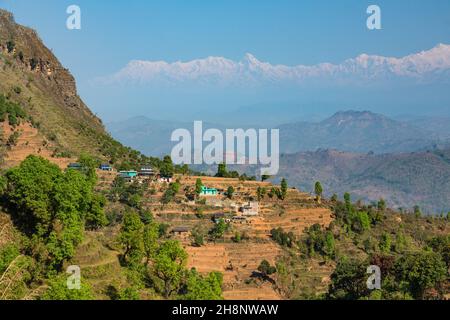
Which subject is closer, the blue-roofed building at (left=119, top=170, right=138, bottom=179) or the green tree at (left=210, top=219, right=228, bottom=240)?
the green tree at (left=210, top=219, right=228, bottom=240)

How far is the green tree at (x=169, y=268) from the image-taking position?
32.2 m

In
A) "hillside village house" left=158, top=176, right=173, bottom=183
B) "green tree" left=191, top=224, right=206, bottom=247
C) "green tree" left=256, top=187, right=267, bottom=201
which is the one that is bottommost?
"green tree" left=191, top=224, right=206, bottom=247

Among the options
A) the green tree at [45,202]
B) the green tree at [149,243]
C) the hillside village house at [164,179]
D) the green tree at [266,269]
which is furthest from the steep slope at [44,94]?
the green tree at [266,269]

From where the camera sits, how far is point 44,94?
75875mm

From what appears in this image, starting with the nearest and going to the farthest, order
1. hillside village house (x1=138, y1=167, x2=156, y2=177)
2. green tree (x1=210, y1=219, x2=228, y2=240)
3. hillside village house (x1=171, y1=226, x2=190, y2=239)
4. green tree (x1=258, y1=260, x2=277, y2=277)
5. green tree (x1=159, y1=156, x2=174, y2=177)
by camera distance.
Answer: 1. green tree (x1=258, y1=260, x2=277, y2=277)
2. hillside village house (x1=171, y1=226, x2=190, y2=239)
3. green tree (x1=210, y1=219, x2=228, y2=240)
4. green tree (x1=159, y1=156, x2=174, y2=177)
5. hillside village house (x1=138, y1=167, x2=156, y2=177)

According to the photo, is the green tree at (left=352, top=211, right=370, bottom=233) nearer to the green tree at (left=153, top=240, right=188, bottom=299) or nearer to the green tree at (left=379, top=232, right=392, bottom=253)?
the green tree at (left=379, top=232, right=392, bottom=253)

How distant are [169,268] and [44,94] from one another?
5082cm

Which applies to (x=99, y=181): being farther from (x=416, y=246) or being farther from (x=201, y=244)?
(x=416, y=246)

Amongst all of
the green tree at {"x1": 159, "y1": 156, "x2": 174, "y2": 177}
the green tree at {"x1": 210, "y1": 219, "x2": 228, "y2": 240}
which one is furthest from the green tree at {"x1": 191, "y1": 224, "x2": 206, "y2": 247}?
the green tree at {"x1": 159, "y1": 156, "x2": 174, "y2": 177}

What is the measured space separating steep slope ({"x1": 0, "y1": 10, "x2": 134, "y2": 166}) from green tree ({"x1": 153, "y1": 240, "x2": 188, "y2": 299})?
85.9 ft

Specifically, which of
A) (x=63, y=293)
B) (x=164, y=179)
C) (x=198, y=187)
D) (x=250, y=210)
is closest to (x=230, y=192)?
(x=198, y=187)

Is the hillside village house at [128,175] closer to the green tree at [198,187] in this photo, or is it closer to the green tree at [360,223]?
the green tree at [198,187]

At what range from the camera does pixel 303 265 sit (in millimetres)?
49969

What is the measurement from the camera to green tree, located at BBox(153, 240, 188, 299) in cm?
3222
